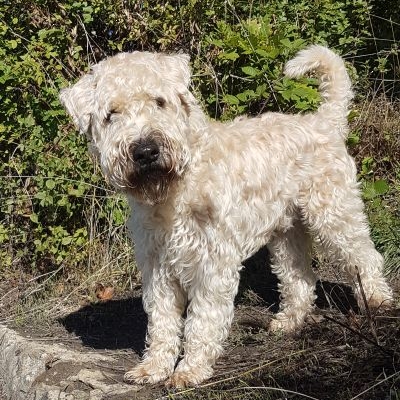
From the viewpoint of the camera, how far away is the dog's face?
419 cm

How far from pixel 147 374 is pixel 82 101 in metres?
1.71

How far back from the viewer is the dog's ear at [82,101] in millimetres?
4562

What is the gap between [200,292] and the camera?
464cm

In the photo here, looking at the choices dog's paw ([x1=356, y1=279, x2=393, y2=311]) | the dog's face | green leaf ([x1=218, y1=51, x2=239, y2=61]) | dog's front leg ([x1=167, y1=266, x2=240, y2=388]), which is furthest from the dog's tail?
dog's front leg ([x1=167, y1=266, x2=240, y2=388])

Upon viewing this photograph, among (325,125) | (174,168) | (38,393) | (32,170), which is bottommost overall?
(38,393)

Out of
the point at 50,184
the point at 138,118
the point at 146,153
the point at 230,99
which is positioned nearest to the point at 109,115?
the point at 138,118

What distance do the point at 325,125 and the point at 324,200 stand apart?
572 millimetres

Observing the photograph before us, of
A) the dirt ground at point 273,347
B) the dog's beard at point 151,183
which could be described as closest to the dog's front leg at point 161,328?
the dirt ground at point 273,347

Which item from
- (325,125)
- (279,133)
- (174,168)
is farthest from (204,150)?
(325,125)

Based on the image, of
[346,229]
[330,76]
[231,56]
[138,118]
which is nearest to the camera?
[138,118]

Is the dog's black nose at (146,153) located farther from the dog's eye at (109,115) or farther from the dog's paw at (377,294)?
the dog's paw at (377,294)

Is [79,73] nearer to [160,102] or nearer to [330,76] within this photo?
[330,76]

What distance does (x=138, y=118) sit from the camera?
4254mm

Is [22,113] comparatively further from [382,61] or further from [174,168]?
[382,61]
